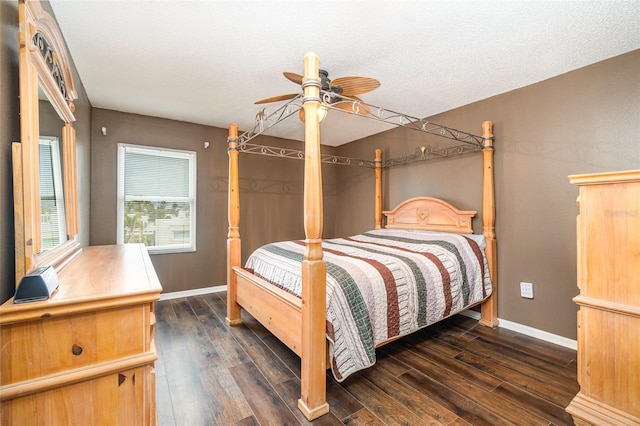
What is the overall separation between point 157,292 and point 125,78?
2510mm

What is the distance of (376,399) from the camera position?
5.95ft

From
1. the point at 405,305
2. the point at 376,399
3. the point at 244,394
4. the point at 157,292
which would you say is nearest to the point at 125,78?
the point at 157,292

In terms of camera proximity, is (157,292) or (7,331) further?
(157,292)

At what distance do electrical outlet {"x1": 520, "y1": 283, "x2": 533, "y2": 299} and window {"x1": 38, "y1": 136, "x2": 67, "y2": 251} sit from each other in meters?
3.59

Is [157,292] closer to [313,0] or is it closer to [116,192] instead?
[313,0]

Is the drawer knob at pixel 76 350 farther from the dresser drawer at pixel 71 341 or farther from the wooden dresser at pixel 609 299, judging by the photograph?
the wooden dresser at pixel 609 299

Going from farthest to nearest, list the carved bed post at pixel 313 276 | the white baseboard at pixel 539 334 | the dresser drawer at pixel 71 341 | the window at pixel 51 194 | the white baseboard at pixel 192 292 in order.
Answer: the white baseboard at pixel 192 292 < the white baseboard at pixel 539 334 < the carved bed post at pixel 313 276 < the window at pixel 51 194 < the dresser drawer at pixel 71 341

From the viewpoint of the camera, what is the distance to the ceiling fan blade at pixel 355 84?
80.4 inches

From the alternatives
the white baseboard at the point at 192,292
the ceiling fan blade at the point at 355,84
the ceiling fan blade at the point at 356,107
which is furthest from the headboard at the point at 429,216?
the white baseboard at the point at 192,292

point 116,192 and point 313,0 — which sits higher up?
point 313,0

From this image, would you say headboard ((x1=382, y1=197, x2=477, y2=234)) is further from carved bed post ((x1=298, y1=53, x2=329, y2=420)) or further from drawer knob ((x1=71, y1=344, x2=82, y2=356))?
drawer knob ((x1=71, y1=344, x2=82, y2=356))

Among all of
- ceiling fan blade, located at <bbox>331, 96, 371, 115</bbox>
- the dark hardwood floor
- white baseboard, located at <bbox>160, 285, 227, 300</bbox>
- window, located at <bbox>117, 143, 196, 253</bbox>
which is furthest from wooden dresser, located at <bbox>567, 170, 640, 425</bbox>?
window, located at <bbox>117, 143, 196, 253</bbox>

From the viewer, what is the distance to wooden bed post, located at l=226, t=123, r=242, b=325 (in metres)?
2.96

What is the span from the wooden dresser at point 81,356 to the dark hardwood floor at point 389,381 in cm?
84
